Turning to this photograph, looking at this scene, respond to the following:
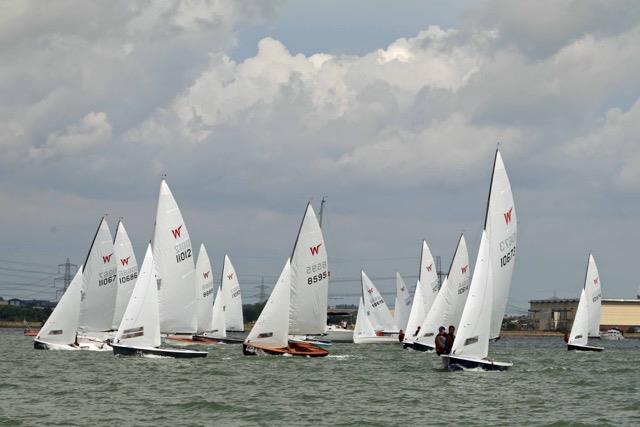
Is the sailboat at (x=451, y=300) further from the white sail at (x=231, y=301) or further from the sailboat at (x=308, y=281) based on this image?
the white sail at (x=231, y=301)

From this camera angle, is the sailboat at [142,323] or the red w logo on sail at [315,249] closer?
the sailboat at [142,323]

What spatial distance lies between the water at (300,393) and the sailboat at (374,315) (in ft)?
113

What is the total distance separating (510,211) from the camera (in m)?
47.6

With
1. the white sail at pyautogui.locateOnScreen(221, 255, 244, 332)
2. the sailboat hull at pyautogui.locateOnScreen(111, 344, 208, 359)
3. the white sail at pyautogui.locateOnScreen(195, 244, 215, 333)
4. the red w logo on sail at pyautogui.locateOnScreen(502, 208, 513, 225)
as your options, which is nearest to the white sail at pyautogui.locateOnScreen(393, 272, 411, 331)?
the white sail at pyautogui.locateOnScreen(221, 255, 244, 332)

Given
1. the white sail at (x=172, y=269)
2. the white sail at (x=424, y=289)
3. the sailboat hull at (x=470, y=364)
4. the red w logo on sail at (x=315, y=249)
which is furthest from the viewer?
the white sail at (x=424, y=289)

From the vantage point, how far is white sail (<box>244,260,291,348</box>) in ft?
188

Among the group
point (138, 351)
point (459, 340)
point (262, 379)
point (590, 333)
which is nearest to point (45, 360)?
point (138, 351)

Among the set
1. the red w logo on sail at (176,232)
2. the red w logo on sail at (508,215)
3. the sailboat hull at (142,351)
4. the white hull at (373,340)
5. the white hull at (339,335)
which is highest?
the red w logo on sail at (176,232)

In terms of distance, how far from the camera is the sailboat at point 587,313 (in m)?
77.6

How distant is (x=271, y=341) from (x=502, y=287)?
14.0m

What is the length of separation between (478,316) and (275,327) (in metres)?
14.7

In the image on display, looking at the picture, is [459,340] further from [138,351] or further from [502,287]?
[138,351]

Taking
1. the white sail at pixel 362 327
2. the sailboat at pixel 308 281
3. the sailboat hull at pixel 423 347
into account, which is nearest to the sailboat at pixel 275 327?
the sailboat at pixel 308 281

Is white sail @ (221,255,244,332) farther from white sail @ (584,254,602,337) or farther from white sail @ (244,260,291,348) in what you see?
white sail @ (244,260,291,348)
